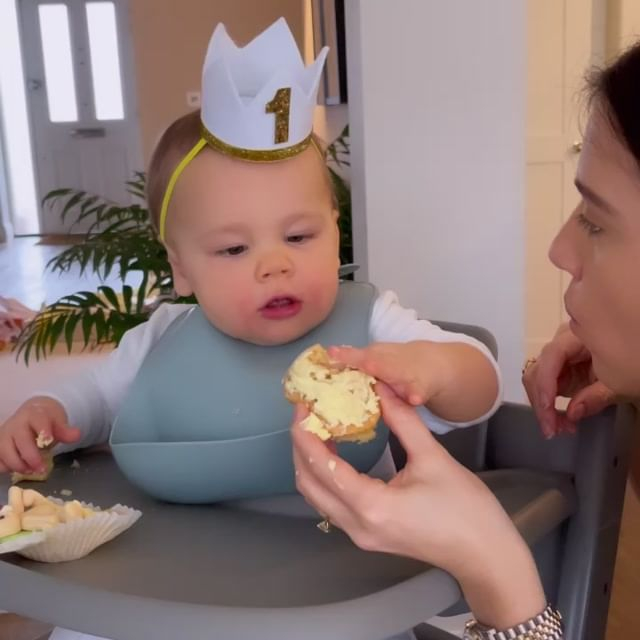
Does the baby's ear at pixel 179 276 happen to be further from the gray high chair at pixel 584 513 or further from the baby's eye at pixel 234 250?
the gray high chair at pixel 584 513

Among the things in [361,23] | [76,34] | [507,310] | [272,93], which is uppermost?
[76,34]

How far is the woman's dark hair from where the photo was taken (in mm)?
682

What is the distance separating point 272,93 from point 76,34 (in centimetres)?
814

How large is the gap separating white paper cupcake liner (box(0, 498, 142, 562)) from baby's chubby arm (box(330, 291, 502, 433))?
235 millimetres

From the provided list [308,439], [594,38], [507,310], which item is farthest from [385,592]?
[594,38]

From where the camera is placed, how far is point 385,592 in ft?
1.89

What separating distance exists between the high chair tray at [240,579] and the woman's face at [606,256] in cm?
15

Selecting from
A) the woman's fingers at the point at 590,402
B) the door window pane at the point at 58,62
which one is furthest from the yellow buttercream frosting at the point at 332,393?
the door window pane at the point at 58,62

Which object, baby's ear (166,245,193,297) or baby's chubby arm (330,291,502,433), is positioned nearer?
baby's chubby arm (330,291,502,433)

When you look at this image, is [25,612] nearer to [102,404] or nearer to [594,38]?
[102,404]

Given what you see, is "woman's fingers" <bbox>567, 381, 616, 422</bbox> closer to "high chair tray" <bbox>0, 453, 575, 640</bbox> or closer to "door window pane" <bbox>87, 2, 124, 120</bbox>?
"high chair tray" <bbox>0, 453, 575, 640</bbox>

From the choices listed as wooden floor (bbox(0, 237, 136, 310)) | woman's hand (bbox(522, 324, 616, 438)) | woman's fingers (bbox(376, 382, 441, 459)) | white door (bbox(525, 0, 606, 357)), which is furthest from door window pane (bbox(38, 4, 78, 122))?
woman's fingers (bbox(376, 382, 441, 459))

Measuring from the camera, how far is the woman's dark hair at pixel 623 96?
68 cm

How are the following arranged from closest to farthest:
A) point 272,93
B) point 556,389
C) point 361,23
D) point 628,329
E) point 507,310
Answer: point 628,329
point 272,93
point 556,389
point 361,23
point 507,310
